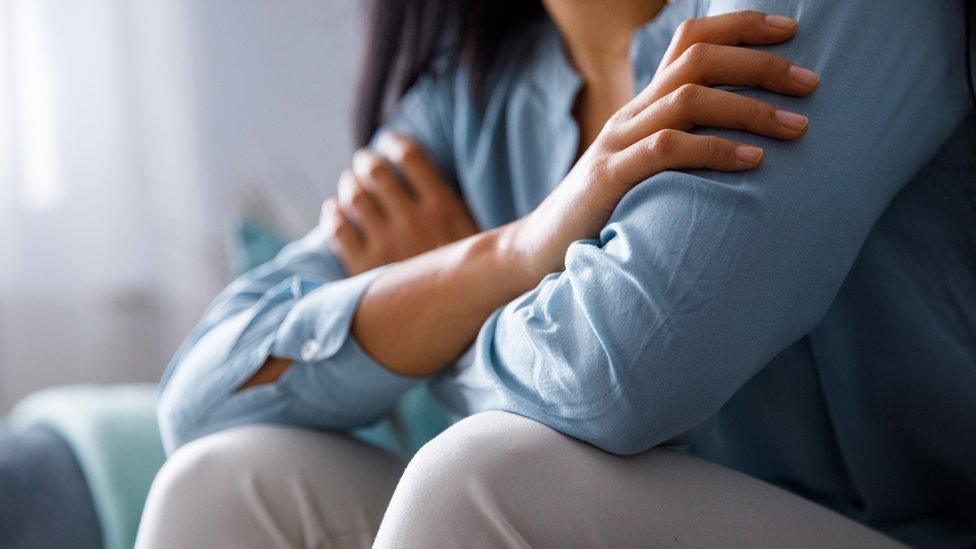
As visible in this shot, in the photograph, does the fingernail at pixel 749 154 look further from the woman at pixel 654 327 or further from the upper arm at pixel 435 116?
the upper arm at pixel 435 116

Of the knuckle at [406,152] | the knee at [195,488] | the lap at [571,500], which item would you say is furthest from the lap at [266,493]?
the knuckle at [406,152]

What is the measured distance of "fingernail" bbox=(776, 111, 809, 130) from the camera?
27.1 inches

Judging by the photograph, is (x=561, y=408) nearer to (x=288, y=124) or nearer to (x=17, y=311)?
(x=288, y=124)

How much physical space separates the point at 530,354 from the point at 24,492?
2.02 ft

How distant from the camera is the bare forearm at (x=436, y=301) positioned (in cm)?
87

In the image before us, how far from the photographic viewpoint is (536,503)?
0.66 m

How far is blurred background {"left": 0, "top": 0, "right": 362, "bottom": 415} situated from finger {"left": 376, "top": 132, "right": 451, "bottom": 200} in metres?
1.07

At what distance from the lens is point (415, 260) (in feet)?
3.11

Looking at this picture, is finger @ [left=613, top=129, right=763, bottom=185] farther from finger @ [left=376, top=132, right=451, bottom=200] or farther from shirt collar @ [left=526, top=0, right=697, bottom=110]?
finger @ [left=376, top=132, right=451, bottom=200]

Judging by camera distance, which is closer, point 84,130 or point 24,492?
point 24,492

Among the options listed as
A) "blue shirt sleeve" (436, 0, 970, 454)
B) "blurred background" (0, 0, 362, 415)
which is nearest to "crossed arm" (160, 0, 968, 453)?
"blue shirt sleeve" (436, 0, 970, 454)

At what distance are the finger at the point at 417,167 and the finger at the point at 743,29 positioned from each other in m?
0.48

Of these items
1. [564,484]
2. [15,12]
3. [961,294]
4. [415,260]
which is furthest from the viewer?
[15,12]

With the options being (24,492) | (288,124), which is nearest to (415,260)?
(24,492)
